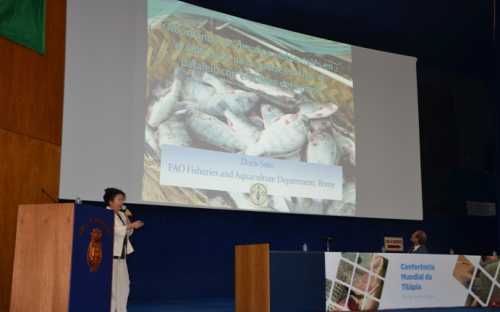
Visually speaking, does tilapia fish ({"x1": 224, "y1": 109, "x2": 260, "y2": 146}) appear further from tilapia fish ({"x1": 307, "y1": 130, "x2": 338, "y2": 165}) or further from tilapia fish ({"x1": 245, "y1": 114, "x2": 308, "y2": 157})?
tilapia fish ({"x1": 307, "y1": 130, "x2": 338, "y2": 165})

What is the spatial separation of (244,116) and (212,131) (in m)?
0.53

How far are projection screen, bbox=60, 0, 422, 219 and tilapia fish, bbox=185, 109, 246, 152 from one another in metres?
0.01

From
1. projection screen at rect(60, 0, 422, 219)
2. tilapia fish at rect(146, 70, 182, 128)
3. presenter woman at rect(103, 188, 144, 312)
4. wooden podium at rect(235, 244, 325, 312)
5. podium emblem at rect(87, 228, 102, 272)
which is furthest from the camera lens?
tilapia fish at rect(146, 70, 182, 128)

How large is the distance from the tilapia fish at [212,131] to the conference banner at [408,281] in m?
2.13

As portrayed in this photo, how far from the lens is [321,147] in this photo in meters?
8.37

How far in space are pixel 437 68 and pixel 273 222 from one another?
4552 mm

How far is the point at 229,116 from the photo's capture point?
7.73 meters

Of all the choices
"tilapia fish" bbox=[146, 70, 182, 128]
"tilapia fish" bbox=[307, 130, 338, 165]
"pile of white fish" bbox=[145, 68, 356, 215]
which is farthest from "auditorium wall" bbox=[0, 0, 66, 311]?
"tilapia fish" bbox=[307, 130, 338, 165]

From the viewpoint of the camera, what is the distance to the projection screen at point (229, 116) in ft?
22.5

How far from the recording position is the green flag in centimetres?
527

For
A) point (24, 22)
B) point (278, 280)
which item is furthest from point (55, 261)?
point (24, 22)

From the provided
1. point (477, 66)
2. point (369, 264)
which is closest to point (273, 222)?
point (369, 264)

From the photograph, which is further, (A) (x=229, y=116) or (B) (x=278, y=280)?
(A) (x=229, y=116)

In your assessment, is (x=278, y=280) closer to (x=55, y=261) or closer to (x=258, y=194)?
(x=258, y=194)
